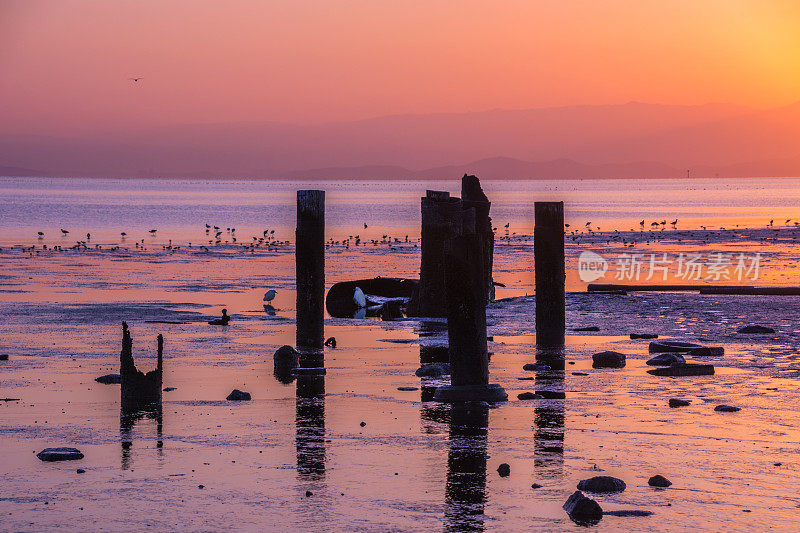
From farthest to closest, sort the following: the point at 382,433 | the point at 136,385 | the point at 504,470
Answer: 1. the point at 136,385
2. the point at 382,433
3. the point at 504,470

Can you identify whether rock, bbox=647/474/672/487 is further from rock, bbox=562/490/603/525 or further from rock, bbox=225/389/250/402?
rock, bbox=225/389/250/402

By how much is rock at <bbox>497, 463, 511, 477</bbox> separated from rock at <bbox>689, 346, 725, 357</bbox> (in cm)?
889

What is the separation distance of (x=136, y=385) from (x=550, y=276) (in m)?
8.40

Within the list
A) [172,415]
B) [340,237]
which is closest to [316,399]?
[172,415]

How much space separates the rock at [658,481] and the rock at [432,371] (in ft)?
21.9

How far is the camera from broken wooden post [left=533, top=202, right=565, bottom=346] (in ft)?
65.9

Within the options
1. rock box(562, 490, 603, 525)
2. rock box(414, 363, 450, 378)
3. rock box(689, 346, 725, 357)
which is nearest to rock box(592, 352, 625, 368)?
rock box(689, 346, 725, 357)

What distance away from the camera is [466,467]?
1122cm

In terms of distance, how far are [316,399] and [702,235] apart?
55.4 meters

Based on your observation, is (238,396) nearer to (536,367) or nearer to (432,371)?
(432,371)

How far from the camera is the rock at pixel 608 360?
17812 mm

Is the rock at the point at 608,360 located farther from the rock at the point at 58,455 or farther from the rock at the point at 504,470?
the rock at the point at 58,455

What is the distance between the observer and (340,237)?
251ft

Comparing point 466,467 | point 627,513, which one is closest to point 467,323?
point 466,467
